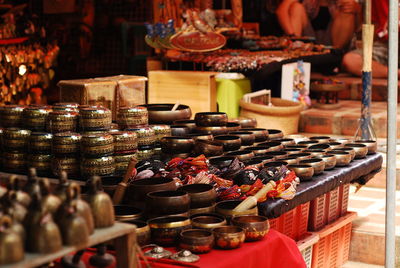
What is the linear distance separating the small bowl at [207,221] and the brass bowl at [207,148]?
920mm

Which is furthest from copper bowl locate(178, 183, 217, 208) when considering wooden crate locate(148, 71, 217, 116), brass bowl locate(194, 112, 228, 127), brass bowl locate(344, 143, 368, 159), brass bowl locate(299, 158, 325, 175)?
wooden crate locate(148, 71, 217, 116)

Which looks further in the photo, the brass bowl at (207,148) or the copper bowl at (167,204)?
the brass bowl at (207,148)

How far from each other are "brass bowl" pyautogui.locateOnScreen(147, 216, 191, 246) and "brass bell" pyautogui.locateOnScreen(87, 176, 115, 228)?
28.3 inches

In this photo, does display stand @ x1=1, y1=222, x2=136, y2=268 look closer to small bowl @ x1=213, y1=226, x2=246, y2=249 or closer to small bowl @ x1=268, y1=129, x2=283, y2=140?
small bowl @ x1=213, y1=226, x2=246, y2=249

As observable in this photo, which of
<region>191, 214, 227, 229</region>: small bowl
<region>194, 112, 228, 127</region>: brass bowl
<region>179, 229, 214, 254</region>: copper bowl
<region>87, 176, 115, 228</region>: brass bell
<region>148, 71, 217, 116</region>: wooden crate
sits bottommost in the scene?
<region>179, 229, 214, 254</region>: copper bowl

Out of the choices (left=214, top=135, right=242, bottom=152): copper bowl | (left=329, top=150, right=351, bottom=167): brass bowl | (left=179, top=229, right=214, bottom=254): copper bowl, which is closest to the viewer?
(left=179, top=229, right=214, bottom=254): copper bowl

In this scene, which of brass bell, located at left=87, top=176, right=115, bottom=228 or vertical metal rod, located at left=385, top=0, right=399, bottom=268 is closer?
brass bell, located at left=87, top=176, right=115, bottom=228

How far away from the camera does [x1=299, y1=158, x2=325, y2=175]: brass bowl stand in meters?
4.42

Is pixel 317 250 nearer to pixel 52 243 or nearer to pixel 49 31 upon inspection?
pixel 52 243

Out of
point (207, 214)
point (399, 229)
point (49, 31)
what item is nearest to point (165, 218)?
point (207, 214)

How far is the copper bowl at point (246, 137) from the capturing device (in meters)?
4.78

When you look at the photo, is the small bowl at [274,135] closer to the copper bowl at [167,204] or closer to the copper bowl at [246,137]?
the copper bowl at [246,137]

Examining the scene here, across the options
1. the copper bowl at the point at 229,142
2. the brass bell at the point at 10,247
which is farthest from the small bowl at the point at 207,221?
the brass bell at the point at 10,247

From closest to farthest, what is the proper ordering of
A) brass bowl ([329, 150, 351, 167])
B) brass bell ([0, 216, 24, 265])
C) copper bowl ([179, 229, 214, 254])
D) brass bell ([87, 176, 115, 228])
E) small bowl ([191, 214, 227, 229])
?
1. brass bell ([0, 216, 24, 265])
2. brass bell ([87, 176, 115, 228])
3. copper bowl ([179, 229, 214, 254])
4. small bowl ([191, 214, 227, 229])
5. brass bowl ([329, 150, 351, 167])
